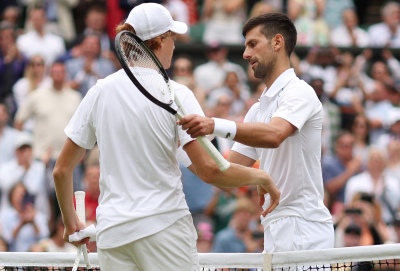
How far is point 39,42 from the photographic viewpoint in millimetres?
15578

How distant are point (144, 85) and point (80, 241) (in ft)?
3.80

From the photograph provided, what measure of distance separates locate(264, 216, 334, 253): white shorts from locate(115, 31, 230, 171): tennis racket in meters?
0.83

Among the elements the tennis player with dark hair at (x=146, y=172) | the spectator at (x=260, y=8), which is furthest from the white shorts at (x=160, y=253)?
the spectator at (x=260, y=8)

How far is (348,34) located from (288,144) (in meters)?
11.4

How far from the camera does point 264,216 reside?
261 inches

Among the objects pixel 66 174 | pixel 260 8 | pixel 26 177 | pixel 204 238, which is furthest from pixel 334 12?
pixel 66 174

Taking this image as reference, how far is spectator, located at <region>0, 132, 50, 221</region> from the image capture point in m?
13.2

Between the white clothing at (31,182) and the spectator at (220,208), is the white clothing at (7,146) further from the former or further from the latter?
the spectator at (220,208)

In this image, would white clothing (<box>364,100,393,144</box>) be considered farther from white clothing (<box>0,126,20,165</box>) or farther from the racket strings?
the racket strings

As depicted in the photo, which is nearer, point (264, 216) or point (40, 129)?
point (264, 216)

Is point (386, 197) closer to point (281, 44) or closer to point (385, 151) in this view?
point (385, 151)

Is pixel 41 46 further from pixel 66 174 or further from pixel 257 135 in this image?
pixel 257 135

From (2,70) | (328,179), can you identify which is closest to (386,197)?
(328,179)

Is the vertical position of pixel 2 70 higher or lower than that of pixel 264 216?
higher
